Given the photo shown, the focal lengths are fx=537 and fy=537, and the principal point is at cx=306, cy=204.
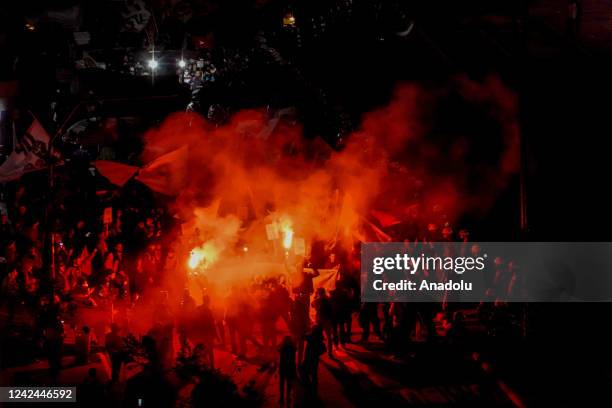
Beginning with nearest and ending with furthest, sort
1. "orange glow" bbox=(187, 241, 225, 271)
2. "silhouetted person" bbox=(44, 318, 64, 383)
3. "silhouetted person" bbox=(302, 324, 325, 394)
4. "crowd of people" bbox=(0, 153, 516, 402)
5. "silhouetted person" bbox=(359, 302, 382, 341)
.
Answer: "silhouetted person" bbox=(302, 324, 325, 394) → "silhouetted person" bbox=(44, 318, 64, 383) → "crowd of people" bbox=(0, 153, 516, 402) → "silhouetted person" bbox=(359, 302, 382, 341) → "orange glow" bbox=(187, 241, 225, 271)

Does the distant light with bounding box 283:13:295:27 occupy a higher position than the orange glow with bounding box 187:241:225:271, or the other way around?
the distant light with bounding box 283:13:295:27

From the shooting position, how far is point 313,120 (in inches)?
556

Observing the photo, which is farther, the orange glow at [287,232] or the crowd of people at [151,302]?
the orange glow at [287,232]

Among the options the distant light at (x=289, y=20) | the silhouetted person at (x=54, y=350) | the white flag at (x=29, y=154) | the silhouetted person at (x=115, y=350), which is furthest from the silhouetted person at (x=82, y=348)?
the distant light at (x=289, y=20)

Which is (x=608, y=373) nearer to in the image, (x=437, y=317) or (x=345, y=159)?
(x=437, y=317)

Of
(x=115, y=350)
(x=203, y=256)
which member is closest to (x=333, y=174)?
(x=203, y=256)

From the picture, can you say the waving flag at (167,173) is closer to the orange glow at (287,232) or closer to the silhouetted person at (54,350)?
the orange glow at (287,232)

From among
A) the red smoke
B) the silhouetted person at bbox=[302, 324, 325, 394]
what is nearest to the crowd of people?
the silhouetted person at bbox=[302, 324, 325, 394]

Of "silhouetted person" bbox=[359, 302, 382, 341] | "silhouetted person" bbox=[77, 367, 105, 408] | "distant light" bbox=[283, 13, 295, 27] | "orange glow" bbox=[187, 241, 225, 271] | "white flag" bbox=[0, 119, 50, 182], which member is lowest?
"silhouetted person" bbox=[77, 367, 105, 408]

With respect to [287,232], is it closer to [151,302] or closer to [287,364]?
[151,302]

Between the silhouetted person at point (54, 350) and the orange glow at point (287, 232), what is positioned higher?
the orange glow at point (287, 232)

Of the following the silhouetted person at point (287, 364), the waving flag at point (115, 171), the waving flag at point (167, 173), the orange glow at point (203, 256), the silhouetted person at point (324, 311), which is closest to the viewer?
the silhouetted person at point (287, 364)

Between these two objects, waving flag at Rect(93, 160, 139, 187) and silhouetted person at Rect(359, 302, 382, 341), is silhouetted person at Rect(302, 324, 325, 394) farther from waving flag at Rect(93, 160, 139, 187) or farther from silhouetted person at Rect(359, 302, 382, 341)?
waving flag at Rect(93, 160, 139, 187)

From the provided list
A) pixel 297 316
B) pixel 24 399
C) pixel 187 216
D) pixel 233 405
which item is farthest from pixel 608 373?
pixel 187 216
